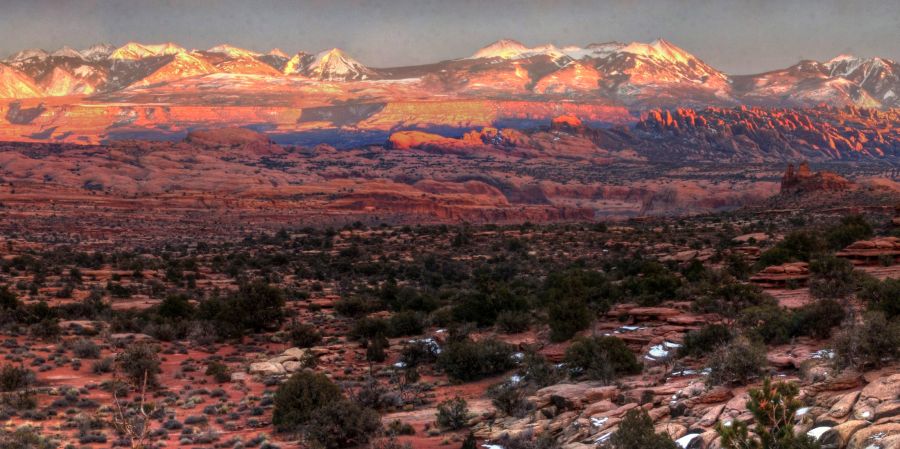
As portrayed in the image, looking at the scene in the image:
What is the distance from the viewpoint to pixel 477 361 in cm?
2464

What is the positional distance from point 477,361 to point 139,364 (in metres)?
9.07

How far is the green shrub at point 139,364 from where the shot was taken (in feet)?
77.6

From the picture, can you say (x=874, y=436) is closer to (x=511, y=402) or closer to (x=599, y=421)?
(x=599, y=421)

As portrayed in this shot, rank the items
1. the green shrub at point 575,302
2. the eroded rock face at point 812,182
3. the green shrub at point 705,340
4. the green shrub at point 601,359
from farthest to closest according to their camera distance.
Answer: the eroded rock face at point 812,182
the green shrub at point 575,302
the green shrub at point 705,340
the green shrub at point 601,359

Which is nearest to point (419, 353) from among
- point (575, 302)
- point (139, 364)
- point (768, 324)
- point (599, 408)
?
point (575, 302)

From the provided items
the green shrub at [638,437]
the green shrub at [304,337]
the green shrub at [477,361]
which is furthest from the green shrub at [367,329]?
the green shrub at [638,437]

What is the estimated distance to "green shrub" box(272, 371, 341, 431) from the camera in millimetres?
19859

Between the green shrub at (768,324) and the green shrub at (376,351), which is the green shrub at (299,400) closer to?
the green shrub at (376,351)

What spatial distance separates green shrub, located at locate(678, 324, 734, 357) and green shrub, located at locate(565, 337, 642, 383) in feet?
4.55

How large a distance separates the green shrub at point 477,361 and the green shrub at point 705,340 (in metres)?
5.11

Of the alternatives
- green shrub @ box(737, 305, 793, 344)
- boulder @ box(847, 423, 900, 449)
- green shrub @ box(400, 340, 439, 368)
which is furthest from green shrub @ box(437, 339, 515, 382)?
boulder @ box(847, 423, 900, 449)

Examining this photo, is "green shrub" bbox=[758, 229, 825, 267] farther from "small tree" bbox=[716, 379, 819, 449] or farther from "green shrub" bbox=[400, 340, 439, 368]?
"small tree" bbox=[716, 379, 819, 449]

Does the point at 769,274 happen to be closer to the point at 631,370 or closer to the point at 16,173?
the point at 631,370

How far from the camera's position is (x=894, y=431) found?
39.1ft
